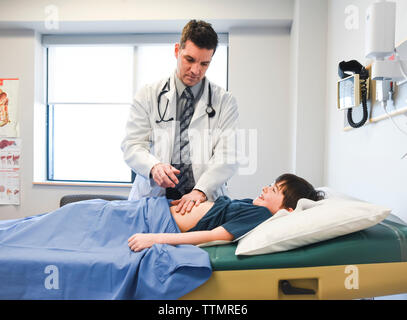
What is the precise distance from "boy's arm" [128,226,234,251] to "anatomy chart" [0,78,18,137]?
113 inches

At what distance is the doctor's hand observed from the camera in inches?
50.9

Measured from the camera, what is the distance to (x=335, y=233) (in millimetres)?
946

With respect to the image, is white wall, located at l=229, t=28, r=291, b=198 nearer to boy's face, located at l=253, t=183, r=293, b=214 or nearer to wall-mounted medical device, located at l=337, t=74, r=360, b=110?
wall-mounted medical device, located at l=337, t=74, r=360, b=110

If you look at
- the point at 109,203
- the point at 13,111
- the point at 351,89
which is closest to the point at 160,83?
the point at 109,203

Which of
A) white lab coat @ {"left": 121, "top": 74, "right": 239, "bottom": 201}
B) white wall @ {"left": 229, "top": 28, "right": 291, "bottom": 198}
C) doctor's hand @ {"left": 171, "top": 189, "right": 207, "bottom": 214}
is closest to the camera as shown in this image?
doctor's hand @ {"left": 171, "top": 189, "right": 207, "bottom": 214}

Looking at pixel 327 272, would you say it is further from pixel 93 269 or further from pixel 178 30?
pixel 178 30

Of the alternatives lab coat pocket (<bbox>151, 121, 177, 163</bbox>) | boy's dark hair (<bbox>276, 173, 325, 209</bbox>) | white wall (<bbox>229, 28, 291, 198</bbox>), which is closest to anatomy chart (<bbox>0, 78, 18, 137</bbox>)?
white wall (<bbox>229, 28, 291, 198</bbox>)

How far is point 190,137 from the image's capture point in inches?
63.1

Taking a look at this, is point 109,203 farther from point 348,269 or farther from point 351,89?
point 351,89

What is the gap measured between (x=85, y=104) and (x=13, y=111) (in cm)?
69

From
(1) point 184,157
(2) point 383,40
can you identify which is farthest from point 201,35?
(2) point 383,40

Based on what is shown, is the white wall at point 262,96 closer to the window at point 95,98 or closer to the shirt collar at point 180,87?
the window at point 95,98

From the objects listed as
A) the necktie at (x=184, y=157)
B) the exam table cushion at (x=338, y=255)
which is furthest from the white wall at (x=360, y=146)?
the necktie at (x=184, y=157)
